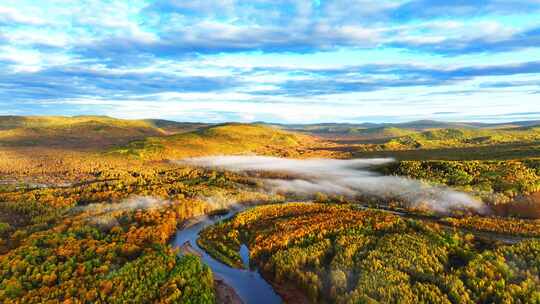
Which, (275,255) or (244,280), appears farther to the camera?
(275,255)

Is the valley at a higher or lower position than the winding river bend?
higher

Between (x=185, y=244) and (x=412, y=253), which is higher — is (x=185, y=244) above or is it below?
below

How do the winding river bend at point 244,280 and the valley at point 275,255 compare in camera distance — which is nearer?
the valley at point 275,255

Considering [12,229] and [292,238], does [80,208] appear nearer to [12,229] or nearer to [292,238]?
[12,229]

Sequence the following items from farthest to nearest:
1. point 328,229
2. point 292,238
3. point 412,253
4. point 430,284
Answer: point 328,229 → point 292,238 → point 412,253 → point 430,284

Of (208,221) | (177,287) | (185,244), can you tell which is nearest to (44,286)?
(177,287)

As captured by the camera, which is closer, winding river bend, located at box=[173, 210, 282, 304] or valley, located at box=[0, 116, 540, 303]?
valley, located at box=[0, 116, 540, 303]

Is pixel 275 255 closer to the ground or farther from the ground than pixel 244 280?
farther from the ground

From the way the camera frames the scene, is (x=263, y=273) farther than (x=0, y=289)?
Yes

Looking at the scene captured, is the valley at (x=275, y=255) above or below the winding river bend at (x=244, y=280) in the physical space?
above

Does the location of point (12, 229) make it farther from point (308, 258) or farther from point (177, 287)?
point (308, 258)

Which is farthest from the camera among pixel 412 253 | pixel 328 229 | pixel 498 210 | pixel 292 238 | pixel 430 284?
pixel 498 210
